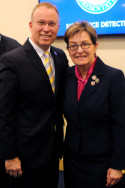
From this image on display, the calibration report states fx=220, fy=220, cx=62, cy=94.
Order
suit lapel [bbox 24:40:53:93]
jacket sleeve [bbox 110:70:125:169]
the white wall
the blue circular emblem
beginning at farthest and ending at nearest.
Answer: the white wall < the blue circular emblem < suit lapel [bbox 24:40:53:93] < jacket sleeve [bbox 110:70:125:169]

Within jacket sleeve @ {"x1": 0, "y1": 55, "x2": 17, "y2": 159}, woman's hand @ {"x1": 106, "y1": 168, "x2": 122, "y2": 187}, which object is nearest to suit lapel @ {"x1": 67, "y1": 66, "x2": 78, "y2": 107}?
jacket sleeve @ {"x1": 0, "y1": 55, "x2": 17, "y2": 159}

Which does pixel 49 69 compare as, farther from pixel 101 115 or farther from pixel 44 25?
pixel 101 115

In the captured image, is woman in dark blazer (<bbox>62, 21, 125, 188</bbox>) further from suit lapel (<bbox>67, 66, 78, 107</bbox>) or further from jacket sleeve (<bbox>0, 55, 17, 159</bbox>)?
jacket sleeve (<bbox>0, 55, 17, 159</bbox>)

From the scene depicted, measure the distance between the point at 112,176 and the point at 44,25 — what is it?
3.48ft

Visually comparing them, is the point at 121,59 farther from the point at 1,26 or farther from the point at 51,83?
the point at 1,26

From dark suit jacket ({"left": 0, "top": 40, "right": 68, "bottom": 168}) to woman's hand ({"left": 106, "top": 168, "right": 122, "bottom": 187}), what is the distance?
1.37 feet

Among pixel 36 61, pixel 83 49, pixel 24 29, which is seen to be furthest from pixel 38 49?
pixel 24 29

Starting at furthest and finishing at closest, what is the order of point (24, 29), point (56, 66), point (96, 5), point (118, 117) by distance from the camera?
point (24, 29) → point (96, 5) → point (56, 66) → point (118, 117)

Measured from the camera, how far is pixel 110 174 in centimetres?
139

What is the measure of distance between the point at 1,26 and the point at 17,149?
1967mm

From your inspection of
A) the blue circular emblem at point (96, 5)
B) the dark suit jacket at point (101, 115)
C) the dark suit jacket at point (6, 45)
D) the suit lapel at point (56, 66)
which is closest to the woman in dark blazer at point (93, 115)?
the dark suit jacket at point (101, 115)

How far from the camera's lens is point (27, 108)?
1432 mm

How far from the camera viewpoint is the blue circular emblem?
2.35 metres

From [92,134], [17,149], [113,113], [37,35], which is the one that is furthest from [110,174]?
[37,35]
